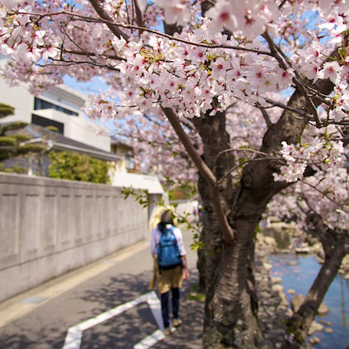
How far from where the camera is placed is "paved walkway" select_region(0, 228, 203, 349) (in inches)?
173

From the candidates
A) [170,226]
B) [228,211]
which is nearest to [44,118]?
[170,226]

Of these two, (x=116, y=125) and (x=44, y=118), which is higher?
(x=44, y=118)

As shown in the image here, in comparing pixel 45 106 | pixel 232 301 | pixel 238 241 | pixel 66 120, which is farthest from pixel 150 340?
pixel 66 120

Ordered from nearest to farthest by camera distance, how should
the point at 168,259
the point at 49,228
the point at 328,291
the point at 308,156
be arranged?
the point at 308,156, the point at 168,259, the point at 49,228, the point at 328,291

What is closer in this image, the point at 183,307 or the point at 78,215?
the point at 183,307

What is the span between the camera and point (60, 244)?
7.66 meters

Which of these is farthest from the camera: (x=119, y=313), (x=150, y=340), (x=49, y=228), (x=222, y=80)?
(x=49, y=228)

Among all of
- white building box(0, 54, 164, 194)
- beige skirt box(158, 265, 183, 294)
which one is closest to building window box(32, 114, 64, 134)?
white building box(0, 54, 164, 194)

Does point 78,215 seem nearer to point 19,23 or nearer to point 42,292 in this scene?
point 42,292

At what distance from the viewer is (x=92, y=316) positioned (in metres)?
5.32

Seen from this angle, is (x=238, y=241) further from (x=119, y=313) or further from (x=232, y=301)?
(x=119, y=313)

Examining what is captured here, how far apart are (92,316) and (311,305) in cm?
359

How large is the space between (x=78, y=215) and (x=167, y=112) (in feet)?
24.5

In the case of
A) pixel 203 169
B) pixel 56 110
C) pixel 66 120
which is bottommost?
pixel 203 169
